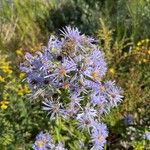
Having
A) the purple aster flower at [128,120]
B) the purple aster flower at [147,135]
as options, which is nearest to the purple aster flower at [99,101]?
the purple aster flower at [147,135]

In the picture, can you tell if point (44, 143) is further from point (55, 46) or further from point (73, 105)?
point (55, 46)

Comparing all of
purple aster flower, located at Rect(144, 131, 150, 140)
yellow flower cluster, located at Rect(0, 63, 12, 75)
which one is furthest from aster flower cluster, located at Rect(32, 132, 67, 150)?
yellow flower cluster, located at Rect(0, 63, 12, 75)

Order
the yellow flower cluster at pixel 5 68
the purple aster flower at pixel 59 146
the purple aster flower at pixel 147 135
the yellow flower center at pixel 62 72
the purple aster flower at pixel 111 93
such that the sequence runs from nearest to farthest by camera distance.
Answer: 1. the yellow flower center at pixel 62 72
2. the purple aster flower at pixel 111 93
3. the purple aster flower at pixel 59 146
4. the purple aster flower at pixel 147 135
5. the yellow flower cluster at pixel 5 68

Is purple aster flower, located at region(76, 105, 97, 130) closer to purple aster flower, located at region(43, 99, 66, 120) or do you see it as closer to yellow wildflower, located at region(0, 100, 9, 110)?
purple aster flower, located at region(43, 99, 66, 120)

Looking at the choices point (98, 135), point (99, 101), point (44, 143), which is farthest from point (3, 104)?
point (99, 101)

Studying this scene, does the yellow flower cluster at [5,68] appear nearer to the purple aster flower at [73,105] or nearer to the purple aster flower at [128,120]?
the purple aster flower at [128,120]

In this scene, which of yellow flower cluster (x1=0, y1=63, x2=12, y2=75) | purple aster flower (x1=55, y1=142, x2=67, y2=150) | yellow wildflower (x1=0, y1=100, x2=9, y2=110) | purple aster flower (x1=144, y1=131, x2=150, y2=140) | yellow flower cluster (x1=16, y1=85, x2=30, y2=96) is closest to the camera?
purple aster flower (x1=55, y1=142, x2=67, y2=150)
